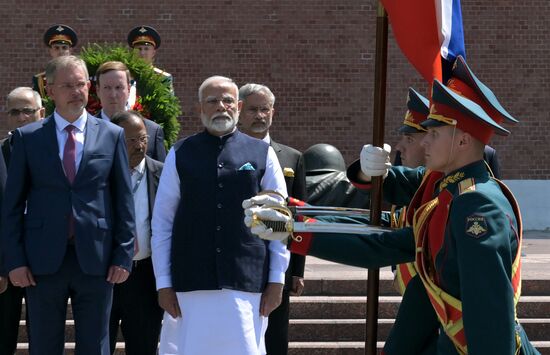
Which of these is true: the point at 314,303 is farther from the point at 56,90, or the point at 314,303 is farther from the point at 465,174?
the point at 465,174

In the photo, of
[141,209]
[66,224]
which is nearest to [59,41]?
[141,209]

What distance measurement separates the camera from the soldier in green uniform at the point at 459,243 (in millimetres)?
3727

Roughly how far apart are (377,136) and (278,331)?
2407 millimetres

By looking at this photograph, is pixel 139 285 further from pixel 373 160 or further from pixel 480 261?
pixel 480 261

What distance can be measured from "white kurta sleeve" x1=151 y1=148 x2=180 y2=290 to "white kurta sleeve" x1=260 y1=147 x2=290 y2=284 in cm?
47

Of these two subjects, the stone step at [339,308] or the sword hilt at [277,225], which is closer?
the sword hilt at [277,225]

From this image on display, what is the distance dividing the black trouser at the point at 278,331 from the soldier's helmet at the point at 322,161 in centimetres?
567

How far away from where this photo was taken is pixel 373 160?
4.57 metres

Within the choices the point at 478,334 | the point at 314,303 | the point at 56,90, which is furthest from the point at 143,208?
the point at 478,334

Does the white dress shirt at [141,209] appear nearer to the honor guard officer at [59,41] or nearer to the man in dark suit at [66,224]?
the man in dark suit at [66,224]

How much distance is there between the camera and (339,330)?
28.2 ft

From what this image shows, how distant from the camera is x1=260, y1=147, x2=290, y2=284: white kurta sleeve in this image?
5777mm

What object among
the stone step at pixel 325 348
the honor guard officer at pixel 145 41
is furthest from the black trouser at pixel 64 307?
the honor guard officer at pixel 145 41

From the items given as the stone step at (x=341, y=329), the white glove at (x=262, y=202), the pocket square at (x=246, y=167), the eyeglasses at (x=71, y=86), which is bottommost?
the stone step at (x=341, y=329)
